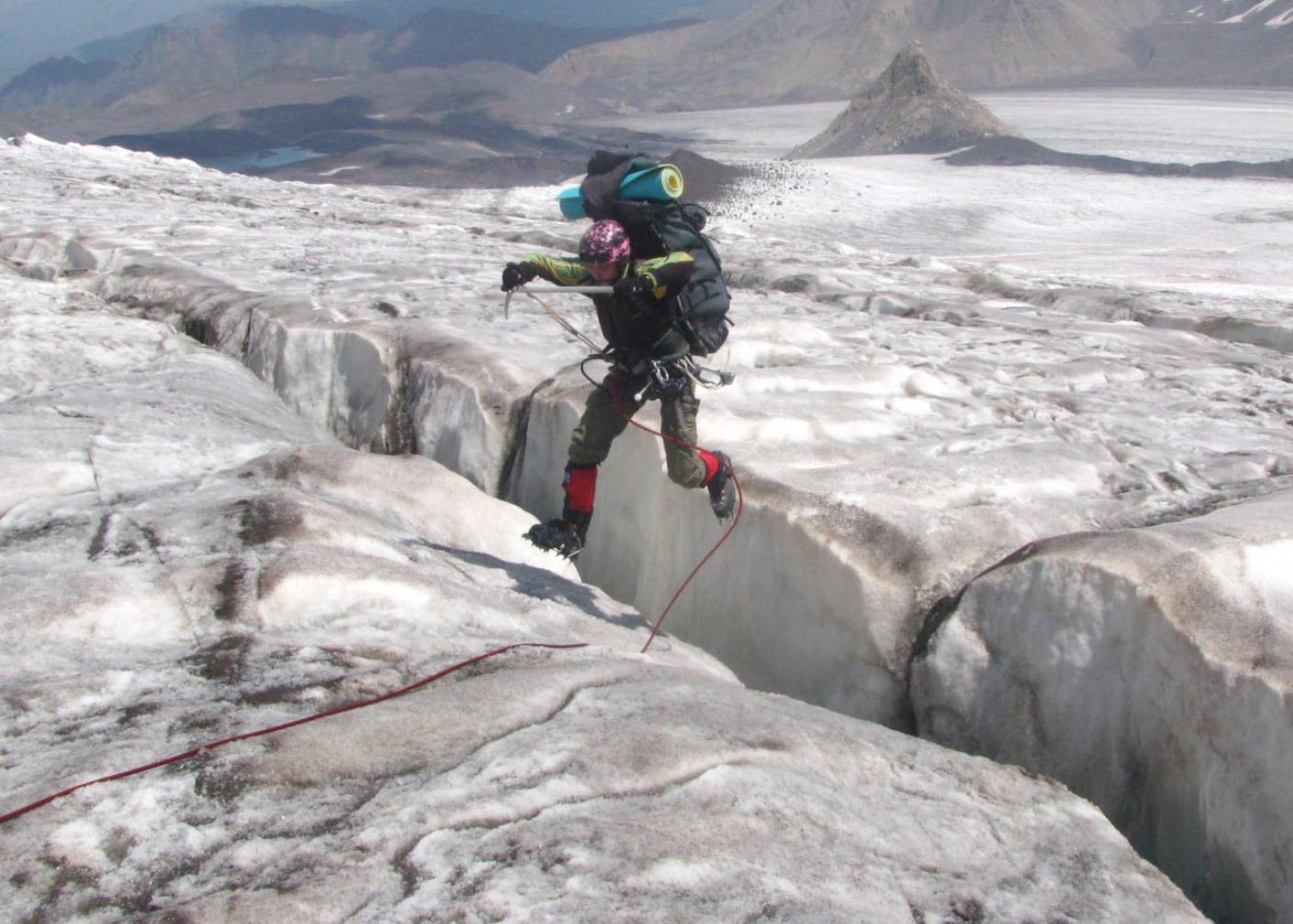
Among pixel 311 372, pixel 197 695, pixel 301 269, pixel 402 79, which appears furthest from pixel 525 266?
pixel 402 79

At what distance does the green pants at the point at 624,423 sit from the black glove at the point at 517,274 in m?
0.41

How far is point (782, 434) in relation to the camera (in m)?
3.82

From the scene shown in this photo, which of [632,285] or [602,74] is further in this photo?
[602,74]

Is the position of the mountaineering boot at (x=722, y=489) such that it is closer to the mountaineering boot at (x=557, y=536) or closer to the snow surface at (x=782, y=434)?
the snow surface at (x=782, y=434)

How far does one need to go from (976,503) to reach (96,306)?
485cm

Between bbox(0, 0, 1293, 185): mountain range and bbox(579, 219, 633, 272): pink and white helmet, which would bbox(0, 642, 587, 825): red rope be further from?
bbox(0, 0, 1293, 185): mountain range

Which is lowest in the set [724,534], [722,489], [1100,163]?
[724,534]

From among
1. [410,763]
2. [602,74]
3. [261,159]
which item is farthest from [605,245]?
[602,74]

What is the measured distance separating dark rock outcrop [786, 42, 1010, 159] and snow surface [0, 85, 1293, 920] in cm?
1510

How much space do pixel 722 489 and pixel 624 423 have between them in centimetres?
38

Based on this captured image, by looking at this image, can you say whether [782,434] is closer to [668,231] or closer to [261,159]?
[668,231]

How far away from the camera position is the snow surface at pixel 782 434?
2.63 metres

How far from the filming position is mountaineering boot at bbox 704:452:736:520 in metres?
3.29

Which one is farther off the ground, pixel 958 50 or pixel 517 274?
pixel 958 50
